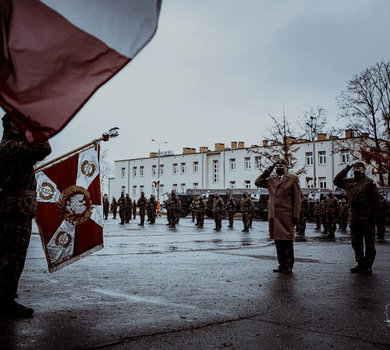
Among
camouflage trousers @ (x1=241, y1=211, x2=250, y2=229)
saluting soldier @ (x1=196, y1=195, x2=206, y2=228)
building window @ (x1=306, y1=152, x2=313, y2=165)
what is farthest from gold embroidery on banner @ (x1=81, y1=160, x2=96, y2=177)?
building window @ (x1=306, y1=152, x2=313, y2=165)

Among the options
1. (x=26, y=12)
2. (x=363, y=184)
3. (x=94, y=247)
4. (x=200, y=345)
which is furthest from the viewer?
(x=363, y=184)

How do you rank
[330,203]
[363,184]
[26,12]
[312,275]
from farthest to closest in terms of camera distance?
1. [330,203]
2. [363,184]
3. [312,275]
4. [26,12]

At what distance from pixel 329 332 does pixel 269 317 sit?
708mm

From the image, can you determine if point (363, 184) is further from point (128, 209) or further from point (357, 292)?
point (128, 209)

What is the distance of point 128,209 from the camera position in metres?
31.9

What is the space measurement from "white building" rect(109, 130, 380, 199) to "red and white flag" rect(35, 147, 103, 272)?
49692mm

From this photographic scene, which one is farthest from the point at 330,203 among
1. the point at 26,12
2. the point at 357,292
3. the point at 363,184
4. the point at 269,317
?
the point at 26,12

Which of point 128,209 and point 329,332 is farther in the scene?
point 128,209

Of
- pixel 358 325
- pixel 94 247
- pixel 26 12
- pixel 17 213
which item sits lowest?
pixel 358 325

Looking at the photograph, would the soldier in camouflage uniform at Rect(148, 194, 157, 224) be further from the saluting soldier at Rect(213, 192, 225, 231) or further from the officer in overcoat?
the officer in overcoat

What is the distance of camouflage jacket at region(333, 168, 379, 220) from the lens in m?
8.21

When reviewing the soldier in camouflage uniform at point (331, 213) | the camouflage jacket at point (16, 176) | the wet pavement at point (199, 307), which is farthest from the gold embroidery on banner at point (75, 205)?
the soldier in camouflage uniform at point (331, 213)

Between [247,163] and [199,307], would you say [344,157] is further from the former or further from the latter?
[199,307]

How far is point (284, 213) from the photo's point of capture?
846 cm
